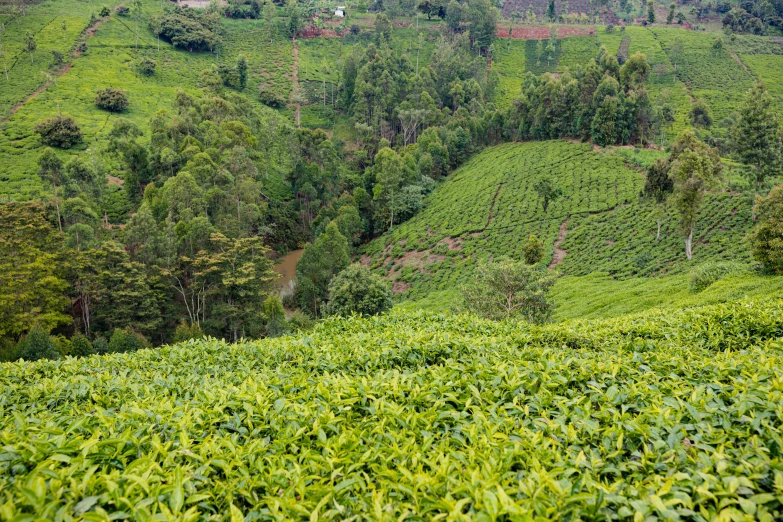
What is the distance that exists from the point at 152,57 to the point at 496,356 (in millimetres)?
85560

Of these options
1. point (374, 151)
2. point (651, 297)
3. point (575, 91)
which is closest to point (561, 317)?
point (651, 297)

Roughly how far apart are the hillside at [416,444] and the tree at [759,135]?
31.9 m

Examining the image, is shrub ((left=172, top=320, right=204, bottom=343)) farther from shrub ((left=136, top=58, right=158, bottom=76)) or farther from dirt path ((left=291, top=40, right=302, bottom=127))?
shrub ((left=136, top=58, right=158, bottom=76))

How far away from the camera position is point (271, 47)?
8844cm

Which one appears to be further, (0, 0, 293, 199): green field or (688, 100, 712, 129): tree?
(688, 100, 712, 129): tree

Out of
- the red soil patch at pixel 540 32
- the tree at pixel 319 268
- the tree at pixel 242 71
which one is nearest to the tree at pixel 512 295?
the tree at pixel 319 268

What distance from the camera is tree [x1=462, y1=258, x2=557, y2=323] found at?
17641 mm

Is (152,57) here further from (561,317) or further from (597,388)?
(597,388)

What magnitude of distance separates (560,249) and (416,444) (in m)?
34.5

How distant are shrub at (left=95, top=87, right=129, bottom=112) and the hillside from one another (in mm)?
62582

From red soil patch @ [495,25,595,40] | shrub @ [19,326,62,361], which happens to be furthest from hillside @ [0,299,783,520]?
red soil patch @ [495,25,595,40]

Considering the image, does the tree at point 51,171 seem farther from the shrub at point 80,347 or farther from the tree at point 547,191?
the tree at point 547,191

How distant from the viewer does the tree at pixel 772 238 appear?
52.7 feet

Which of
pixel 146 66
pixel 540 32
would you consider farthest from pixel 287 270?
pixel 540 32
